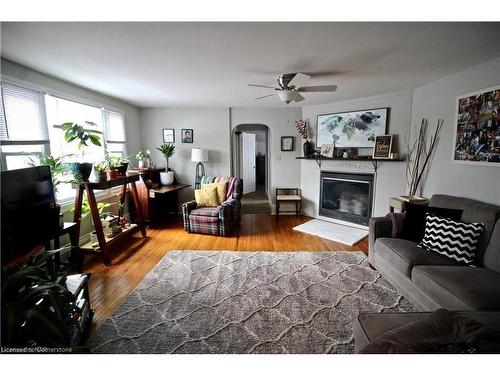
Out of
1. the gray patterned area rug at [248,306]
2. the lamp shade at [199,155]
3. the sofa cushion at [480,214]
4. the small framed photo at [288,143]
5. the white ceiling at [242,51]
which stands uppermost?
the white ceiling at [242,51]

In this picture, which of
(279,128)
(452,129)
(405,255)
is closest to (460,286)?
(405,255)

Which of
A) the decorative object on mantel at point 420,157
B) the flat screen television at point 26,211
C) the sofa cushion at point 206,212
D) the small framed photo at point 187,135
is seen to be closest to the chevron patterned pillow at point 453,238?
the decorative object on mantel at point 420,157

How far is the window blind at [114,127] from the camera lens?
3.72 m

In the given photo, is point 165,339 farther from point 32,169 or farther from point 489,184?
point 489,184

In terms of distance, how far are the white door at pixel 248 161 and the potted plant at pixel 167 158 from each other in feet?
6.98

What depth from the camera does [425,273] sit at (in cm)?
167

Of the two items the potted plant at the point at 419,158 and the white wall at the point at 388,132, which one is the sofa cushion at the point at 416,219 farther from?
the white wall at the point at 388,132

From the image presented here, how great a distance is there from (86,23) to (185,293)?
7.46ft

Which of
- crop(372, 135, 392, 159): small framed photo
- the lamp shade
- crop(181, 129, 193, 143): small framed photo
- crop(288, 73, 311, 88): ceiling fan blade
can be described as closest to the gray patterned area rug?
crop(372, 135, 392, 159): small framed photo

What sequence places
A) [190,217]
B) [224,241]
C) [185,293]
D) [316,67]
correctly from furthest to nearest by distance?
1. [190,217]
2. [224,241]
3. [316,67]
4. [185,293]

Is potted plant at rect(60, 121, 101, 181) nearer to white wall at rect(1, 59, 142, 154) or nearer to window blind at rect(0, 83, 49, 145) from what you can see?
window blind at rect(0, 83, 49, 145)

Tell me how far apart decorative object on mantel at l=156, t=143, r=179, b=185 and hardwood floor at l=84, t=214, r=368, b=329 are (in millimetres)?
835

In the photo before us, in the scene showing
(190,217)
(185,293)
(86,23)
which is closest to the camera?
(86,23)
